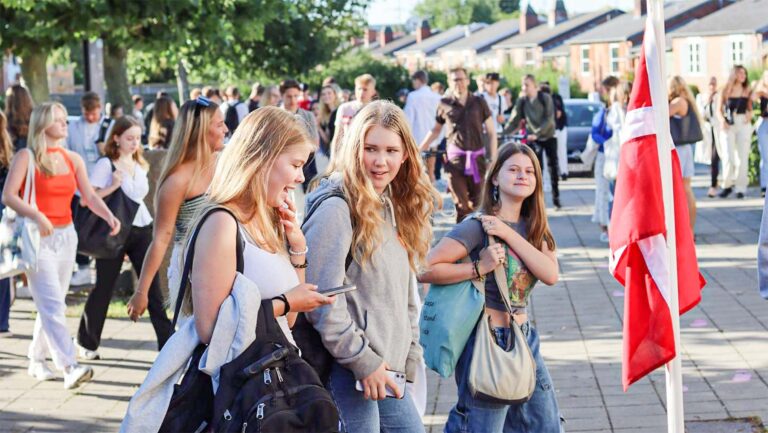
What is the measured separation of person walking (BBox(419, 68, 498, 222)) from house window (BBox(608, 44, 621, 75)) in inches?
2817

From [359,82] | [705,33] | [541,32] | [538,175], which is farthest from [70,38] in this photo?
[541,32]

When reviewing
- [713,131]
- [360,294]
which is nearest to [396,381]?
[360,294]

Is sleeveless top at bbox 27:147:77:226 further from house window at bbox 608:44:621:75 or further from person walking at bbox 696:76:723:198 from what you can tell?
house window at bbox 608:44:621:75

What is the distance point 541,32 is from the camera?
105375 millimetres

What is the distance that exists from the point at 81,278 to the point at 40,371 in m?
4.18

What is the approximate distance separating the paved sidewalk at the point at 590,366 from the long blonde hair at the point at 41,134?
1.38 meters

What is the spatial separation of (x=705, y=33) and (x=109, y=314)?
205 ft

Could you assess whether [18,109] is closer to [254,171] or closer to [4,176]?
[4,176]

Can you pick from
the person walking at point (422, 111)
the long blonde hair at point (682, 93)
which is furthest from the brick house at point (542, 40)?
the long blonde hair at point (682, 93)

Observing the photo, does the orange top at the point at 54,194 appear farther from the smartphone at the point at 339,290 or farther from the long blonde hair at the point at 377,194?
the smartphone at the point at 339,290

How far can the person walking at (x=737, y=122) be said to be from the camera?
59.9 feet

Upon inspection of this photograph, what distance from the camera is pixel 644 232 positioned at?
193 inches

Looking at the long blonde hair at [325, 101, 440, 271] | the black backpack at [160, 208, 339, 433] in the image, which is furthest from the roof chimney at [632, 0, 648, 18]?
the black backpack at [160, 208, 339, 433]

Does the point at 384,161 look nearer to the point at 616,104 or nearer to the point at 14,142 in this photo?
the point at 14,142
